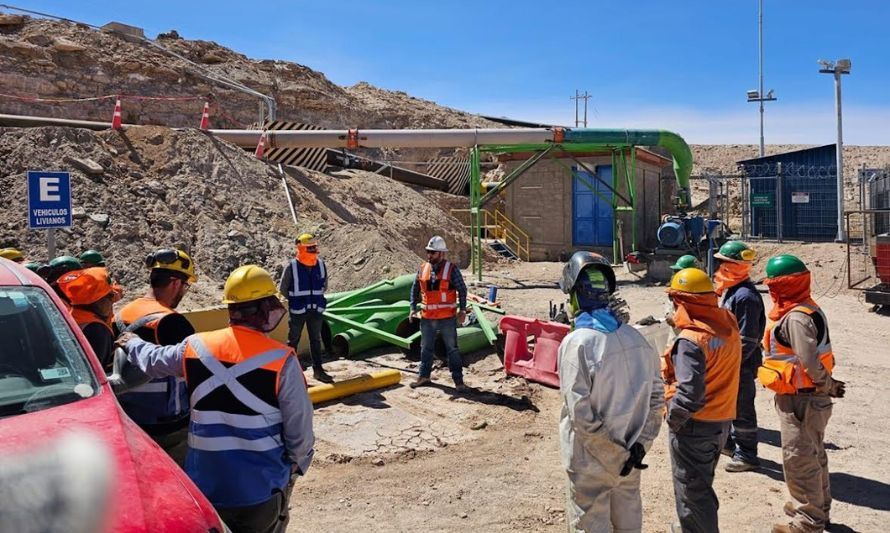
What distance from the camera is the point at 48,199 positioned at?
26.9 ft

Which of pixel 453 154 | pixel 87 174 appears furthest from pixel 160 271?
pixel 453 154

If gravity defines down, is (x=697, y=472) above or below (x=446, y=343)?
below

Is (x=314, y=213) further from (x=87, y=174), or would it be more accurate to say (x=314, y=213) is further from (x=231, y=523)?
(x=231, y=523)

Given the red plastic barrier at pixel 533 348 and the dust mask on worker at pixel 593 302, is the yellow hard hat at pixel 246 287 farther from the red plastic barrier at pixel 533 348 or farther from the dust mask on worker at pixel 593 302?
the red plastic barrier at pixel 533 348

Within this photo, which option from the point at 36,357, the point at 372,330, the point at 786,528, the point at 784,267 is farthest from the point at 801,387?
the point at 372,330

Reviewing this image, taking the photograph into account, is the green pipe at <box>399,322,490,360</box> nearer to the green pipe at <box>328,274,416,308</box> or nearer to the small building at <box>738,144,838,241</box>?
the green pipe at <box>328,274,416,308</box>

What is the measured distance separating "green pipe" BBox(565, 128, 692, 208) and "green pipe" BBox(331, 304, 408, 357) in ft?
33.0

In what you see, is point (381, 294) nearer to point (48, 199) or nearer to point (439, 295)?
point (439, 295)

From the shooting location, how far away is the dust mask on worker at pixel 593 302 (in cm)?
332

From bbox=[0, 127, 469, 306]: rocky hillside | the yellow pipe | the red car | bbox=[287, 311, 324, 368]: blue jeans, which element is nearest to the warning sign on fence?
bbox=[0, 127, 469, 306]: rocky hillside

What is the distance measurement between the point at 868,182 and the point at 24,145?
20.4 m

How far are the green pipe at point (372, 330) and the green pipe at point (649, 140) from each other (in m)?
10.6

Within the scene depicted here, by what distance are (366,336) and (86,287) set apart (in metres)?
6.12

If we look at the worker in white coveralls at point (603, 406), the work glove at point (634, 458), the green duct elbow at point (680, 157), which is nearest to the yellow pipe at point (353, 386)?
the worker in white coveralls at point (603, 406)
